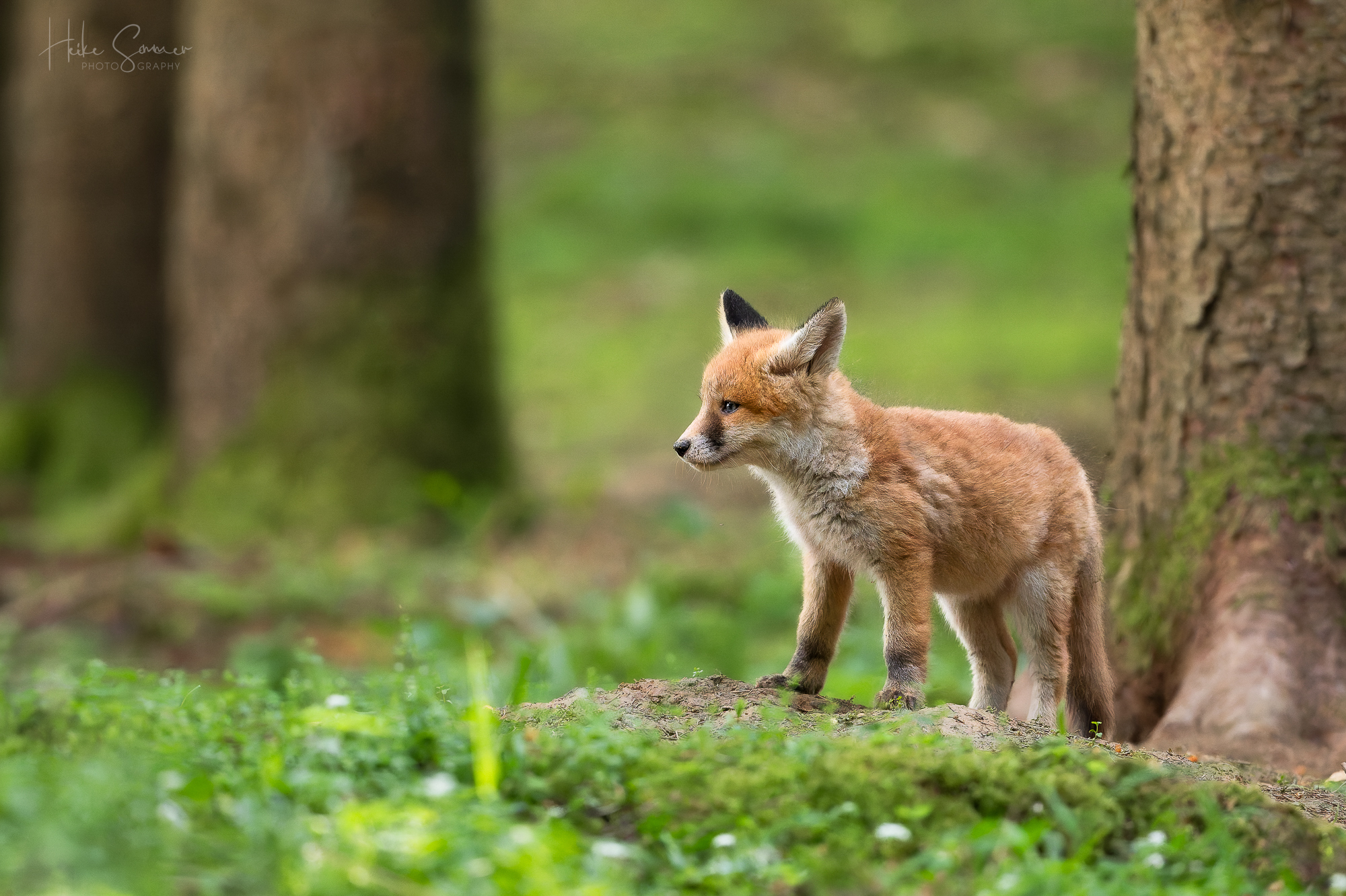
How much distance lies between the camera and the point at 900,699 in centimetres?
419

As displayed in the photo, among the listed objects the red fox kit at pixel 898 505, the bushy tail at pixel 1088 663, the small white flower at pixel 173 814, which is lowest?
the bushy tail at pixel 1088 663

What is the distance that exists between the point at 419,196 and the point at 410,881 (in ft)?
22.6

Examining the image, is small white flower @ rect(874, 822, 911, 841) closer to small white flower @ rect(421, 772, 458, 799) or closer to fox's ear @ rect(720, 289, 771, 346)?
small white flower @ rect(421, 772, 458, 799)

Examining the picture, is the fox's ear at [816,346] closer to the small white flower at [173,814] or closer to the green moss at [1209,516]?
the green moss at [1209,516]

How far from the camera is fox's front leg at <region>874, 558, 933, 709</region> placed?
14.0 feet

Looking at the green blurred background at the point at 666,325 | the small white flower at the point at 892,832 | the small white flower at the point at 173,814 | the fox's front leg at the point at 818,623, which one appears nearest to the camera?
the small white flower at the point at 173,814

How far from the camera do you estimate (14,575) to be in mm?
8719

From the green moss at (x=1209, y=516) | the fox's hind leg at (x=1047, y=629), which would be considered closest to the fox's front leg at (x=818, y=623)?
the fox's hind leg at (x=1047, y=629)

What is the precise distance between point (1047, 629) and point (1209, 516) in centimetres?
115

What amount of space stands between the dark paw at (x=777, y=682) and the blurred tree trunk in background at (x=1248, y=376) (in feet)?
5.32

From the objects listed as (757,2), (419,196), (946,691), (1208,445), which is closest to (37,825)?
(946,691)

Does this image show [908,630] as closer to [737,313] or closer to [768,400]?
[768,400]

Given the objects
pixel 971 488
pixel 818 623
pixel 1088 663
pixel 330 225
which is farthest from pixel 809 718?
pixel 330 225

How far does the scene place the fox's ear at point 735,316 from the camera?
5.02m
